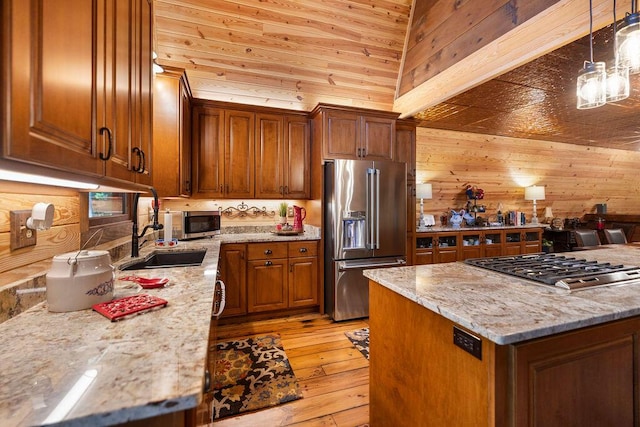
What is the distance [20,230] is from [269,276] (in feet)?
7.17

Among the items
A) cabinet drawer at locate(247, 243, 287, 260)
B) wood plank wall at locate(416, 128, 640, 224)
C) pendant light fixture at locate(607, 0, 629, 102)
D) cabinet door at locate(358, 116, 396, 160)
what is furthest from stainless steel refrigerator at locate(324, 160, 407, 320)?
pendant light fixture at locate(607, 0, 629, 102)

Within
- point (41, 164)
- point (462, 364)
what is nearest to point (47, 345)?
point (41, 164)

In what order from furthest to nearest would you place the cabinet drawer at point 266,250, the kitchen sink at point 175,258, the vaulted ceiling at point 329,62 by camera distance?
1. the cabinet drawer at point 266,250
2. the vaulted ceiling at point 329,62
3. the kitchen sink at point 175,258

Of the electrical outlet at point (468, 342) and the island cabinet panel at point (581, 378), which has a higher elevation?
the electrical outlet at point (468, 342)

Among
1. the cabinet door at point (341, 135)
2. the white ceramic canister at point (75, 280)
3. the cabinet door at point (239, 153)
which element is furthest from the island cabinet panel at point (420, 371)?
the cabinet door at point (239, 153)

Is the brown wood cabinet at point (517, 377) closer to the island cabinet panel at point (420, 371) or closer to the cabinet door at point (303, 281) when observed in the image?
the island cabinet panel at point (420, 371)

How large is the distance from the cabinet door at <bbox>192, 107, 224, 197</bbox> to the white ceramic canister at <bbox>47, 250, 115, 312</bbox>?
2.21 meters

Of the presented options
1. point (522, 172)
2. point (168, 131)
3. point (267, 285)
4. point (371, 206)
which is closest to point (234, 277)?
point (267, 285)

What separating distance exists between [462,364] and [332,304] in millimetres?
2200

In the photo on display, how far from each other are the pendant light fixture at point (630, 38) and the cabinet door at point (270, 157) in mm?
2783

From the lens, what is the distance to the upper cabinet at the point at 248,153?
3125 millimetres

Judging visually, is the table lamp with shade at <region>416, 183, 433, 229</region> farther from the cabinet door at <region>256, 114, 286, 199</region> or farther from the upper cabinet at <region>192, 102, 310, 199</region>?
the cabinet door at <region>256, 114, 286, 199</region>

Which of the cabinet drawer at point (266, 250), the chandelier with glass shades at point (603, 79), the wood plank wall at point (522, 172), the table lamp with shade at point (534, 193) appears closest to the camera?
the chandelier with glass shades at point (603, 79)

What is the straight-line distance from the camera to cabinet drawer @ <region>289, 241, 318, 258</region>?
3139 mm
